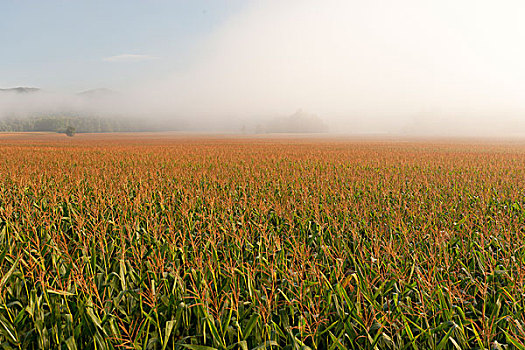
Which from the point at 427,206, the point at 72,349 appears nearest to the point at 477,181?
Result: the point at 427,206

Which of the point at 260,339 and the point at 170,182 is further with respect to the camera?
the point at 170,182

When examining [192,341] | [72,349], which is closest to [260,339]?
[192,341]

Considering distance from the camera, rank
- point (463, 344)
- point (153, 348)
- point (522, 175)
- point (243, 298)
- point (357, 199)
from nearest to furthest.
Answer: point (463, 344)
point (153, 348)
point (243, 298)
point (357, 199)
point (522, 175)

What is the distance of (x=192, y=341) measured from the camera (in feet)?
9.85

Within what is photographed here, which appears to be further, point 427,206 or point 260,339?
point 427,206

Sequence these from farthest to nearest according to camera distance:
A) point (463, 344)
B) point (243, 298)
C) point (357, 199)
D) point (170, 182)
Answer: point (170, 182)
point (357, 199)
point (243, 298)
point (463, 344)

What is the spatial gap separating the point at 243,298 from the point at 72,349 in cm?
186

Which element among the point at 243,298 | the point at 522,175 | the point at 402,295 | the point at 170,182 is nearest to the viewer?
the point at 402,295

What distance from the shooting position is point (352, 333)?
3.02m

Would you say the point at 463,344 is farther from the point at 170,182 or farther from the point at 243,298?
the point at 170,182

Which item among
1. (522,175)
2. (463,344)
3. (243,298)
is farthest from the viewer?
(522,175)

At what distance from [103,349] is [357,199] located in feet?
28.2

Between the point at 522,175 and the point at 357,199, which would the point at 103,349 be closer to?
the point at 357,199

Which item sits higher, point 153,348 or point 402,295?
point 402,295
